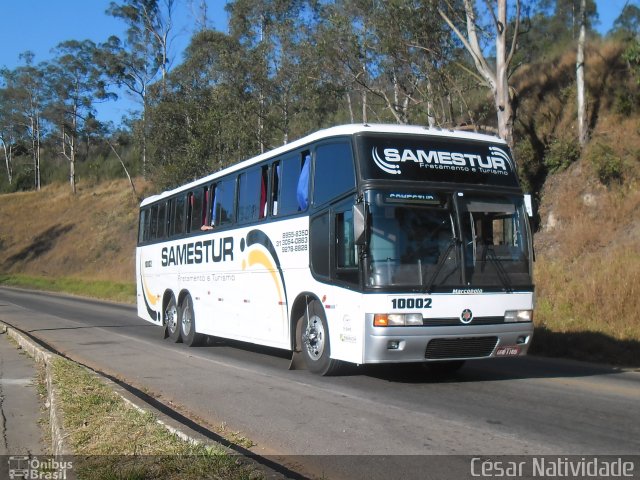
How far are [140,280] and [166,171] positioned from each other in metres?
19.4

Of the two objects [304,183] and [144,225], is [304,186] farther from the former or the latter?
[144,225]

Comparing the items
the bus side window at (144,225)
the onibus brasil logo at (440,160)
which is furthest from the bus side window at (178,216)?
the onibus brasil logo at (440,160)

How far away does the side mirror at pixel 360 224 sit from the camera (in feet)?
28.5

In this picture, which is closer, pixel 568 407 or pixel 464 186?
pixel 568 407

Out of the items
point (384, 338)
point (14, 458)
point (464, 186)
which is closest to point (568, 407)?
point (384, 338)

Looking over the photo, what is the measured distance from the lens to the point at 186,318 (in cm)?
1605

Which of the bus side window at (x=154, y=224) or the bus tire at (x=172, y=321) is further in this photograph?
the bus side window at (x=154, y=224)

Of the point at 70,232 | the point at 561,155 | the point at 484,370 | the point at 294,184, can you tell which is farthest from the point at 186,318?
the point at 70,232

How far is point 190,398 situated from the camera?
29.9 ft

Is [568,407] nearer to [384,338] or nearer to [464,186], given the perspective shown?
[384,338]

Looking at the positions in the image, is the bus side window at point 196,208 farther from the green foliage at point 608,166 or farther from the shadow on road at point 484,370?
the green foliage at point 608,166

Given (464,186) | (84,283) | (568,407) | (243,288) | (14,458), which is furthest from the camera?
(84,283)

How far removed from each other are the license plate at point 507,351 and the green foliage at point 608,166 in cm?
1406

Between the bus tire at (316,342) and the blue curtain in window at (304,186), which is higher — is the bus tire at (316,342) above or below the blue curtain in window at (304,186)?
below
